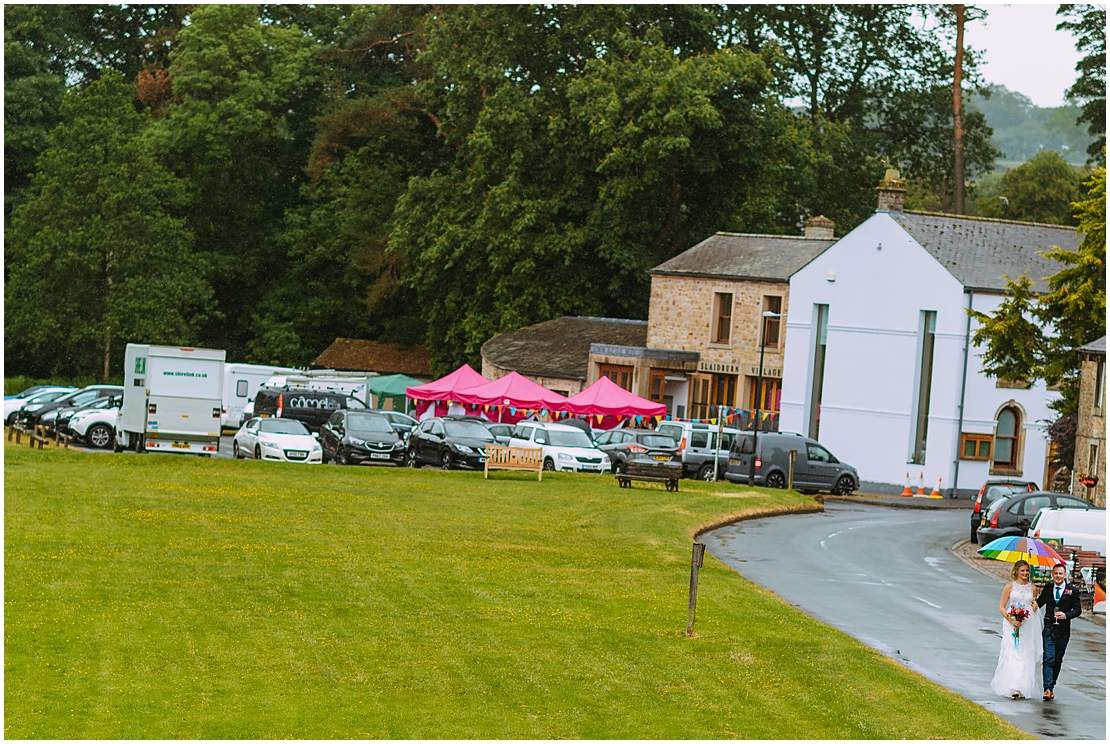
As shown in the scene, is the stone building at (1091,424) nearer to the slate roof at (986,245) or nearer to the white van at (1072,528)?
the slate roof at (986,245)

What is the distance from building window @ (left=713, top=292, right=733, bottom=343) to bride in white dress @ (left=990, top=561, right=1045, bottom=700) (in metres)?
41.8

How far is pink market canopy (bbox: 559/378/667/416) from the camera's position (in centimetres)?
5072

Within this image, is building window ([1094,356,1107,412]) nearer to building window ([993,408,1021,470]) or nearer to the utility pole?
building window ([993,408,1021,470])

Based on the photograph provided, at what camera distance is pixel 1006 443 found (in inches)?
2073

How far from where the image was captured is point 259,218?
80.6 meters

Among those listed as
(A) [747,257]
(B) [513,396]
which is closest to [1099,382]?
(B) [513,396]

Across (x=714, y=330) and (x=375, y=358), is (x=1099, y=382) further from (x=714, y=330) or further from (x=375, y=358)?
(x=375, y=358)

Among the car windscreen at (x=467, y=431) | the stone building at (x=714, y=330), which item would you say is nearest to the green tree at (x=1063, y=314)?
the car windscreen at (x=467, y=431)

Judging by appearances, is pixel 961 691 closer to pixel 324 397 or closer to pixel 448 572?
pixel 448 572

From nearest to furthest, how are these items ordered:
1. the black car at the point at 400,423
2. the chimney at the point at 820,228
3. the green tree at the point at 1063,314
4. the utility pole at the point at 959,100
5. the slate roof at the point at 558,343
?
the green tree at the point at 1063,314
the black car at the point at 400,423
the slate roof at the point at 558,343
the chimney at the point at 820,228
the utility pole at the point at 959,100

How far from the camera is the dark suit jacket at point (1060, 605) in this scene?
17438 mm

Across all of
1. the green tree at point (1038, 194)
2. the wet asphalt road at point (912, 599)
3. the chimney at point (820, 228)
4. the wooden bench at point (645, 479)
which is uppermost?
the green tree at point (1038, 194)

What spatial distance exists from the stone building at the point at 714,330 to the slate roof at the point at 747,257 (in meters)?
0.04

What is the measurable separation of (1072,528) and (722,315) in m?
30.6
